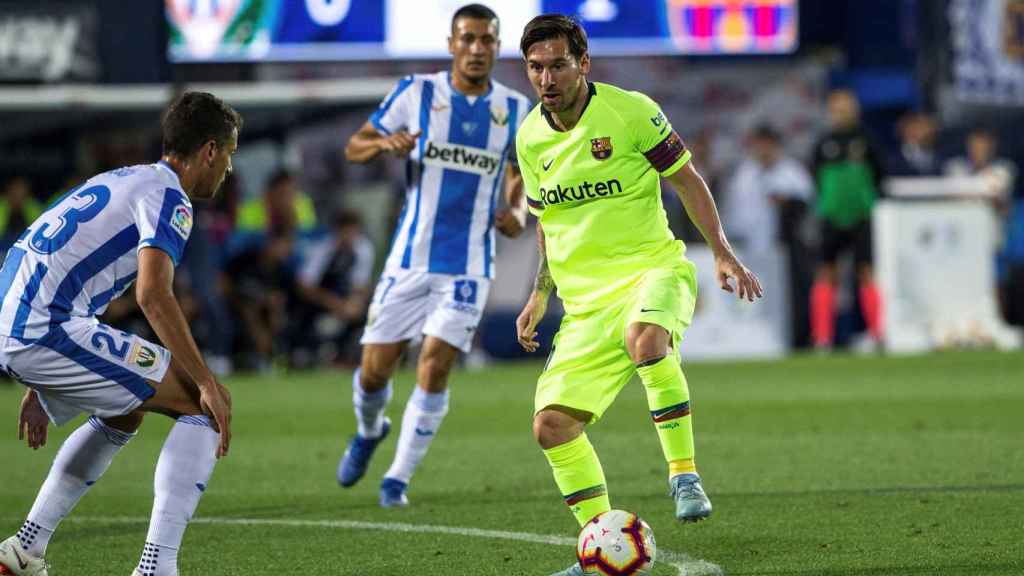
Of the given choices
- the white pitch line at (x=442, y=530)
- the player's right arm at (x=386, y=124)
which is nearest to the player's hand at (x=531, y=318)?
the white pitch line at (x=442, y=530)

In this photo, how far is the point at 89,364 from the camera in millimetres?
5344

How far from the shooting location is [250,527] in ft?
23.4

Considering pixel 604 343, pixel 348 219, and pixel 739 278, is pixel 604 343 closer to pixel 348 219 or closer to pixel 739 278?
pixel 739 278

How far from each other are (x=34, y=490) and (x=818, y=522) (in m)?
3.94

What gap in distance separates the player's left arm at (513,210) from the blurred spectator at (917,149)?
35.0 feet

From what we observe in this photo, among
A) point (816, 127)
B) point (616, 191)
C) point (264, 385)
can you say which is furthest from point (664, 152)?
point (816, 127)

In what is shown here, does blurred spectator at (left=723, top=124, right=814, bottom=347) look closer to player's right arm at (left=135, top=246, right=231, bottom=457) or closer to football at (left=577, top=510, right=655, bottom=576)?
football at (left=577, top=510, right=655, bottom=576)

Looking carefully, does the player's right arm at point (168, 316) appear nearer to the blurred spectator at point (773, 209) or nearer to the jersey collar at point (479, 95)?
the jersey collar at point (479, 95)

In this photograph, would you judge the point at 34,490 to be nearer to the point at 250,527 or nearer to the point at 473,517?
the point at 250,527

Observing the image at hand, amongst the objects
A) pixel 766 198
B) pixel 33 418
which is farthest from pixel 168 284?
pixel 766 198

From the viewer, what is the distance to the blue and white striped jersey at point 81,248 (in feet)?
17.5

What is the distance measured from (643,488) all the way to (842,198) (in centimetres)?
946

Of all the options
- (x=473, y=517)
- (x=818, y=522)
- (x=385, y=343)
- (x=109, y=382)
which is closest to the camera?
(x=109, y=382)

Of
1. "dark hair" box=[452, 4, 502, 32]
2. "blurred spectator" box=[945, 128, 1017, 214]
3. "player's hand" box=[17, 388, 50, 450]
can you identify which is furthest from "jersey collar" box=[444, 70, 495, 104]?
"blurred spectator" box=[945, 128, 1017, 214]
